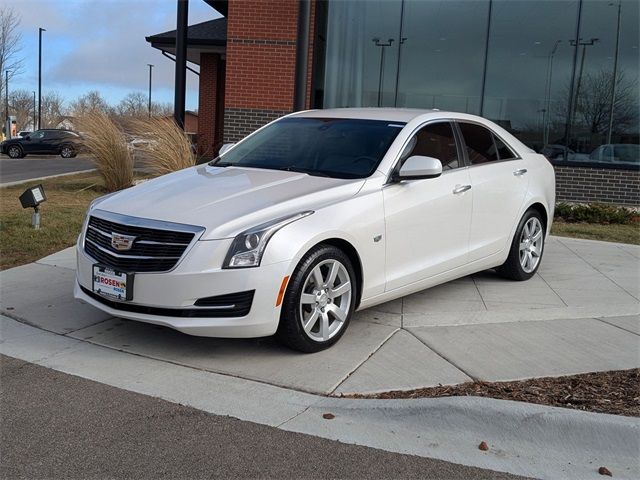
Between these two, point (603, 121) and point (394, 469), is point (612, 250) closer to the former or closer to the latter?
point (603, 121)

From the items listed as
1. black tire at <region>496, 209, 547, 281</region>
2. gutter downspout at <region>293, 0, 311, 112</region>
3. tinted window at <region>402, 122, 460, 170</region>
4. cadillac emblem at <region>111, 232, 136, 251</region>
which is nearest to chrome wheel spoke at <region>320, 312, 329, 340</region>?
cadillac emblem at <region>111, 232, 136, 251</region>

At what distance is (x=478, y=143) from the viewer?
6.33m

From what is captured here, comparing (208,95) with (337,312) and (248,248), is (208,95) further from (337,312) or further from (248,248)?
(248,248)

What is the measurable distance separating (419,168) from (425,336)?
4.17 feet

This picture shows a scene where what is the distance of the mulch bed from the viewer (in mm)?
3869

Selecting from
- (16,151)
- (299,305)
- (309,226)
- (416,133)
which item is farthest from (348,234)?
(16,151)

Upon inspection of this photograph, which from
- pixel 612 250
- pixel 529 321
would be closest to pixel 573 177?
pixel 612 250

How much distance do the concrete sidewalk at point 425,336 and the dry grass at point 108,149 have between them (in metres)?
5.68

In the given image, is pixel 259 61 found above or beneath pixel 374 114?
above

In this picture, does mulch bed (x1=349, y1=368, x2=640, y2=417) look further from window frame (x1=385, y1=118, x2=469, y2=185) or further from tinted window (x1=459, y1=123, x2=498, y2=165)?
tinted window (x1=459, y1=123, x2=498, y2=165)

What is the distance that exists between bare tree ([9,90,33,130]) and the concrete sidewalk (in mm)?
79185

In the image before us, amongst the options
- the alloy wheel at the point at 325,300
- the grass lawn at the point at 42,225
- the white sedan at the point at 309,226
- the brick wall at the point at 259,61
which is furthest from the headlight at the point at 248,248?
the brick wall at the point at 259,61

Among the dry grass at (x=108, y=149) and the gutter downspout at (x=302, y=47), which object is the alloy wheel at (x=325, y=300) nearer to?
the gutter downspout at (x=302, y=47)

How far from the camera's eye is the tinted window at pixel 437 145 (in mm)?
5593
